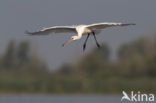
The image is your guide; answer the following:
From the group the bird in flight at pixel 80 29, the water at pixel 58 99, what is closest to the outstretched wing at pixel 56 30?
the bird in flight at pixel 80 29

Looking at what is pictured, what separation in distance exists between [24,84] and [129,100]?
4.62 m

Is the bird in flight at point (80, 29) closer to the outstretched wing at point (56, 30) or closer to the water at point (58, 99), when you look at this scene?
the outstretched wing at point (56, 30)

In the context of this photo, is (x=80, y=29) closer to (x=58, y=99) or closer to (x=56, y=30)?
(x=56, y=30)

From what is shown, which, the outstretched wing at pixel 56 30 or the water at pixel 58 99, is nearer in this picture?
the outstretched wing at pixel 56 30

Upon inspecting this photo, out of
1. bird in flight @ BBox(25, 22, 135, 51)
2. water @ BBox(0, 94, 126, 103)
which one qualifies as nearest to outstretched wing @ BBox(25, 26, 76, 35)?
bird in flight @ BBox(25, 22, 135, 51)

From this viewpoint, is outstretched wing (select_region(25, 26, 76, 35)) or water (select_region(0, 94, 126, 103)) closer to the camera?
outstretched wing (select_region(25, 26, 76, 35))

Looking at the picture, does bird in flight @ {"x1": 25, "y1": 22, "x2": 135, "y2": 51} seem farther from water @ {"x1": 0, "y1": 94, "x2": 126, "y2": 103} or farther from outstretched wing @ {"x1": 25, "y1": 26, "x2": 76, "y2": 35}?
water @ {"x1": 0, "y1": 94, "x2": 126, "y2": 103}

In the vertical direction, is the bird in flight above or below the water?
above

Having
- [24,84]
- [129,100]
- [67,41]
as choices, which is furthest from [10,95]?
Result: [67,41]

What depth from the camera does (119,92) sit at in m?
31.2

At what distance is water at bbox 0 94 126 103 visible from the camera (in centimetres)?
2934

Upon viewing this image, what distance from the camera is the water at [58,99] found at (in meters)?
29.3

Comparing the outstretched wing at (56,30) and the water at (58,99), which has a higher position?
the outstretched wing at (56,30)

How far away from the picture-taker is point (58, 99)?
30547 mm
